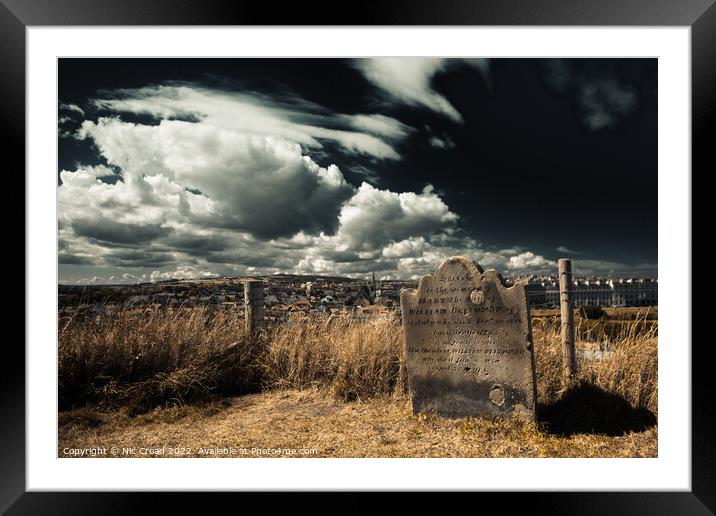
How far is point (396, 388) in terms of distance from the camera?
17.0 ft

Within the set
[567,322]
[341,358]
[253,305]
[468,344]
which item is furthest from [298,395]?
[567,322]

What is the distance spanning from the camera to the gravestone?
13.1ft

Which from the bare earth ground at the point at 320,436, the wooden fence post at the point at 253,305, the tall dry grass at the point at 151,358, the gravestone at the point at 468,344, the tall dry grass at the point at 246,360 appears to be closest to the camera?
the bare earth ground at the point at 320,436

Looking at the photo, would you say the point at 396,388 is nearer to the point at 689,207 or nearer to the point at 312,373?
the point at 312,373

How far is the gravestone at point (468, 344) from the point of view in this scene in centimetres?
399

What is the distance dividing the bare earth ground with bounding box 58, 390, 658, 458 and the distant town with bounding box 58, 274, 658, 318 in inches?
65.9

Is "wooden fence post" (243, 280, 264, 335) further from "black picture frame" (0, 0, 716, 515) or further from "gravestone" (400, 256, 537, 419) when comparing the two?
"black picture frame" (0, 0, 716, 515)

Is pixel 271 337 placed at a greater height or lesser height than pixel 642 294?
lesser

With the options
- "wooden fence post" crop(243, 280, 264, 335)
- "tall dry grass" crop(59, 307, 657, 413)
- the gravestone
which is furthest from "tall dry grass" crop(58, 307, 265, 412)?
the gravestone
